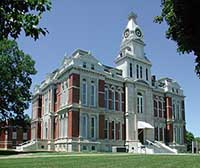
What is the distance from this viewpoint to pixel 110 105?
5191 centimetres

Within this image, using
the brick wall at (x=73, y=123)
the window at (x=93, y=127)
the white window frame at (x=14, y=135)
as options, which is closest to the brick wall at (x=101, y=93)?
the window at (x=93, y=127)

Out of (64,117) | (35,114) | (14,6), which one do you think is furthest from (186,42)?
(35,114)

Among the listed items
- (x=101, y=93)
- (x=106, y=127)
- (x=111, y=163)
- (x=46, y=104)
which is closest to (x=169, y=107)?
(x=106, y=127)

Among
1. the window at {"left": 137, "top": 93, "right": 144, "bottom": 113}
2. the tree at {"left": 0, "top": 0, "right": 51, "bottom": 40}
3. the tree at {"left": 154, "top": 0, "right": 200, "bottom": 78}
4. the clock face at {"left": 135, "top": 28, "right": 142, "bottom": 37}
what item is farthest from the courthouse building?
the tree at {"left": 0, "top": 0, "right": 51, "bottom": 40}

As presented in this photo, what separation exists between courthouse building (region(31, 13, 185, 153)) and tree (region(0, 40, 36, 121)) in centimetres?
643

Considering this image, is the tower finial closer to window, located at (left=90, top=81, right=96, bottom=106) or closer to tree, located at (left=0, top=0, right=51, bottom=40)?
window, located at (left=90, top=81, right=96, bottom=106)

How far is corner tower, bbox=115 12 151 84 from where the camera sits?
54.7 m

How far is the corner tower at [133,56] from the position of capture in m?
54.7

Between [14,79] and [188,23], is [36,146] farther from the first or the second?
[188,23]

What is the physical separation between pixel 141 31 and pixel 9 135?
113 feet

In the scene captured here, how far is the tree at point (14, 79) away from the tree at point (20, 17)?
35533 mm

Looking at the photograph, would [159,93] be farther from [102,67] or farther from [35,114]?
[35,114]

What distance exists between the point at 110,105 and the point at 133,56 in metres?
9.60

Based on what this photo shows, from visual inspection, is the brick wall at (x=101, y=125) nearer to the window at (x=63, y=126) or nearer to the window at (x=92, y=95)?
the window at (x=92, y=95)
